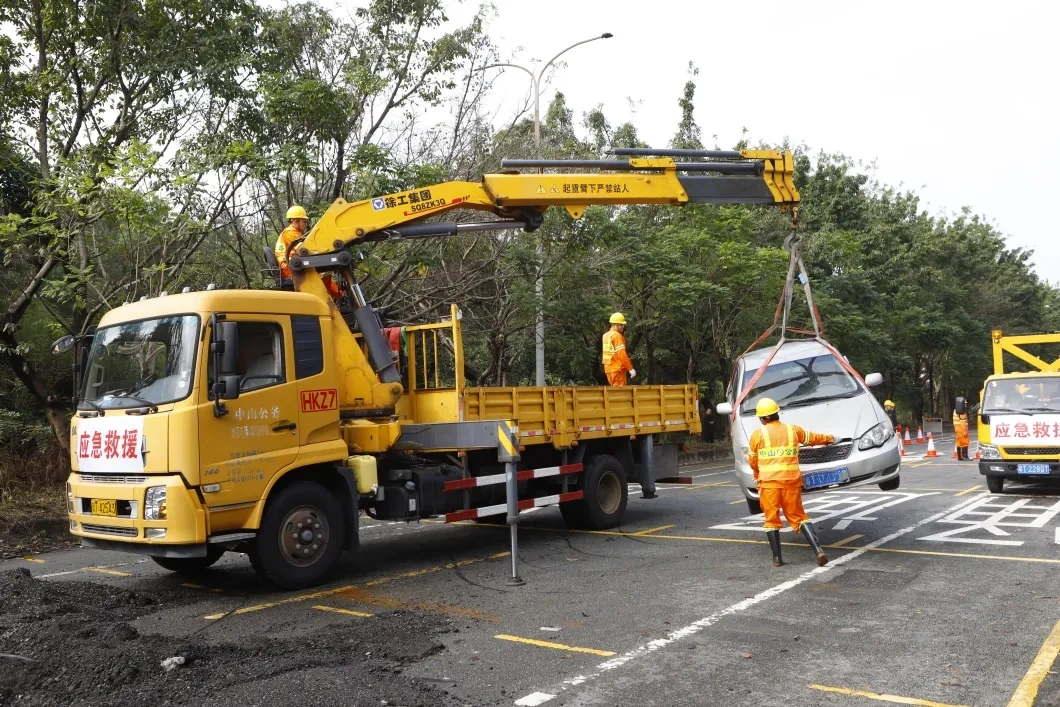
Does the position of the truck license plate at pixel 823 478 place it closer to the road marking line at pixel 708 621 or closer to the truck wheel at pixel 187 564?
the road marking line at pixel 708 621

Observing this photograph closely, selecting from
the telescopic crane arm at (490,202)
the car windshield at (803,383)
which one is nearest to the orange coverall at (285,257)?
the telescopic crane arm at (490,202)

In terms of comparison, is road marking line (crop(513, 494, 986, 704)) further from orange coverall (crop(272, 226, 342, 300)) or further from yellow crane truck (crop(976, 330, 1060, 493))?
orange coverall (crop(272, 226, 342, 300))

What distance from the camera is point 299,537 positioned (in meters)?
7.36

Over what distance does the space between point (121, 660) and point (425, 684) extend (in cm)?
170

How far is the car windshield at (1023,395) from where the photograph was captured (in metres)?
12.9

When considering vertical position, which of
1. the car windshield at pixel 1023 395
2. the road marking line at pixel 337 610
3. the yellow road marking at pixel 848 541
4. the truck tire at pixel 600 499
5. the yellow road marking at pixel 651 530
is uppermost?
the car windshield at pixel 1023 395

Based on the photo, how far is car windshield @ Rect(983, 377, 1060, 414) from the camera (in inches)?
507

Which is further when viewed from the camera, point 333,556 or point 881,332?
point 881,332

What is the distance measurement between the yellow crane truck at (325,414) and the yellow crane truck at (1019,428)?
585 centimetres

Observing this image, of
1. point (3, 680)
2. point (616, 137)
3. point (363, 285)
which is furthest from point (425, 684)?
point (616, 137)

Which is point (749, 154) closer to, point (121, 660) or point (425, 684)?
point (425, 684)

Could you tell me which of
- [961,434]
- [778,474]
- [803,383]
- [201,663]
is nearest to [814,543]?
[778,474]

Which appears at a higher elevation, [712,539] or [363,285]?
[363,285]

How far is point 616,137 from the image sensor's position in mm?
25078
